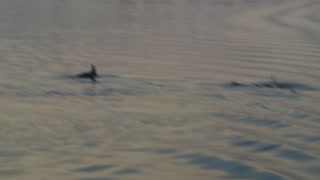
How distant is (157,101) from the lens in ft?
26.0

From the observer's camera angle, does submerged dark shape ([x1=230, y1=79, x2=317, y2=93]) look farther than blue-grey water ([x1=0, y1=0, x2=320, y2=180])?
Yes

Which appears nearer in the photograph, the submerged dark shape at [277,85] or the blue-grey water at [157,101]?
the blue-grey water at [157,101]

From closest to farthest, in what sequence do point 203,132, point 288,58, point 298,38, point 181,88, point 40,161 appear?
point 40,161, point 203,132, point 181,88, point 288,58, point 298,38

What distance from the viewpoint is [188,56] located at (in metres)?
11.2

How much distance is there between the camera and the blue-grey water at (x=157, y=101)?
567 centimetres

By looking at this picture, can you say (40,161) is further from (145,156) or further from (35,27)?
(35,27)

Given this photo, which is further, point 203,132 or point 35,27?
point 35,27

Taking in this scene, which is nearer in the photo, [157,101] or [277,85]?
[157,101]

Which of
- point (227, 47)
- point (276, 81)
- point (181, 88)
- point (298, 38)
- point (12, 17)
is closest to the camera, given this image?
point (181, 88)

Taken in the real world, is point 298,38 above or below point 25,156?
below

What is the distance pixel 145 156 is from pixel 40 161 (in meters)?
0.80

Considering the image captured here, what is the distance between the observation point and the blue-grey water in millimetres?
5672

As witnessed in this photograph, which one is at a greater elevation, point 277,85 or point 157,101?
point 157,101

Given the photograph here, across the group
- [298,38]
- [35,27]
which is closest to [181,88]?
[298,38]
